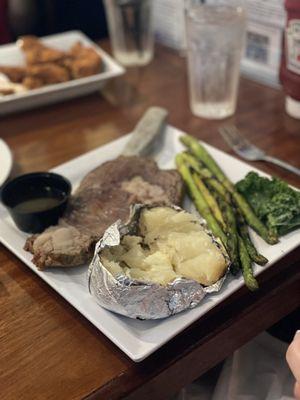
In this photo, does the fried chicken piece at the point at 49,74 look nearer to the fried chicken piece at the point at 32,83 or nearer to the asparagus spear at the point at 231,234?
the fried chicken piece at the point at 32,83

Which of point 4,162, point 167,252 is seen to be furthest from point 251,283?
point 4,162

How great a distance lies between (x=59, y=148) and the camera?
1247 mm

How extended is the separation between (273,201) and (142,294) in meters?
0.34

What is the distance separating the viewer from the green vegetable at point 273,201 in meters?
0.90

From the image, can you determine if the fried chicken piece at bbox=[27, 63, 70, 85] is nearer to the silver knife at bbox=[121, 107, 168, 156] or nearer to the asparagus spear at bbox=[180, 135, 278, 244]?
the silver knife at bbox=[121, 107, 168, 156]

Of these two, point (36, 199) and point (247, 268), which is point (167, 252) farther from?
point (36, 199)

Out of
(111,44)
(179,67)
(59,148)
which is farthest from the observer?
(111,44)

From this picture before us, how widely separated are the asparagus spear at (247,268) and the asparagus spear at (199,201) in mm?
28

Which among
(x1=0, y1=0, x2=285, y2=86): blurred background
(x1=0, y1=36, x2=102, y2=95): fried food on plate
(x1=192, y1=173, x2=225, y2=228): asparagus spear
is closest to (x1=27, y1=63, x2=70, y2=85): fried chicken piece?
(x1=0, y1=36, x2=102, y2=95): fried food on plate

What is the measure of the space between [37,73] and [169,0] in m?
0.49

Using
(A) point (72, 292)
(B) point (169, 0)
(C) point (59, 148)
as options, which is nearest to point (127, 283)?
(A) point (72, 292)

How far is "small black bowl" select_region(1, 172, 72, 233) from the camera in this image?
0.93m

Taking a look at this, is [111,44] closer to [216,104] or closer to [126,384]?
[216,104]

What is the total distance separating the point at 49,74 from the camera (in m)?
1.42
